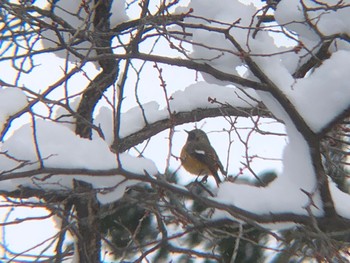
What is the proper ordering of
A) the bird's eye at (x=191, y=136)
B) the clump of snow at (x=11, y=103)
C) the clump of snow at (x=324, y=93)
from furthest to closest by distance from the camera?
the bird's eye at (x=191, y=136) < the clump of snow at (x=11, y=103) < the clump of snow at (x=324, y=93)

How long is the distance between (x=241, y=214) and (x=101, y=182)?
2.41 feet

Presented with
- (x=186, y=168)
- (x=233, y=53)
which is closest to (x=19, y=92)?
(x=233, y=53)

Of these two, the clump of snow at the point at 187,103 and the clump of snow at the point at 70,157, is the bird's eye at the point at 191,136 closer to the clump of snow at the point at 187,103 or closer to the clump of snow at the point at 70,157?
the clump of snow at the point at 187,103

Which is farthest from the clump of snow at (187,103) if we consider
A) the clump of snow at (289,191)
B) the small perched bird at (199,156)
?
the clump of snow at (289,191)

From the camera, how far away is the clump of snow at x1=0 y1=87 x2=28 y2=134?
140 inches

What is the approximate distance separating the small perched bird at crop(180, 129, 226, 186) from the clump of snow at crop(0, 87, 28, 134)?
3026 millimetres

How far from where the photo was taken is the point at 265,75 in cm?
275

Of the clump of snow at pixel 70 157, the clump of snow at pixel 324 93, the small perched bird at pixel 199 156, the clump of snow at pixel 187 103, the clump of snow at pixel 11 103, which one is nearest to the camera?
the clump of snow at pixel 324 93

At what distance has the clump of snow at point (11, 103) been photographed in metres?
3.57

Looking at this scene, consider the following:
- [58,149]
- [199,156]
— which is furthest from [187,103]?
[58,149]

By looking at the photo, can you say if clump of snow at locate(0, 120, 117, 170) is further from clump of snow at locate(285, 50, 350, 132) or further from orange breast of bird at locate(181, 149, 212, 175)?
orange breast of bird at locate(181, 149, 212, 175)

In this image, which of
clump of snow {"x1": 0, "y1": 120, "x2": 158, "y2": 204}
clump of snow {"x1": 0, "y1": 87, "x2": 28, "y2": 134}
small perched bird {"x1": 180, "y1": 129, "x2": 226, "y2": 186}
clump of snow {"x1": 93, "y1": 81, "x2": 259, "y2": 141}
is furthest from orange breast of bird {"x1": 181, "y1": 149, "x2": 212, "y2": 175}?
clump of snow {"x1": 0, "y1": 120, "x2": 158, "y2": 204}

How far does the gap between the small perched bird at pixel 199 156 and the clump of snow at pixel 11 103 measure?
119 inches

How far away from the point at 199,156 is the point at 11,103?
134 inches
